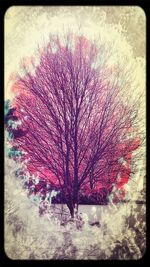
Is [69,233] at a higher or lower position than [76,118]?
lower

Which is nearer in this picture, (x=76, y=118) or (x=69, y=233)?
(x=69, y=233)

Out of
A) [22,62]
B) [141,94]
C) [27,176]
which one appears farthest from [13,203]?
[141,94]

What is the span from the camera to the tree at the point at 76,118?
2586 mm

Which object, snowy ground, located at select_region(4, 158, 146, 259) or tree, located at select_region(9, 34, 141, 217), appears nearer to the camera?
snowy ground, located at select_region(4, 158, 146, 259)

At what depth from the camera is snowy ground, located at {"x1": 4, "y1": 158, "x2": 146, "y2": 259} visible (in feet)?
7.76

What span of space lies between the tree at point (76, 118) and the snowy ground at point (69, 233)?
6.8 inches

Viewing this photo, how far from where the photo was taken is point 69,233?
2.47 m

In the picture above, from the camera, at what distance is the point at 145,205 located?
91.9 inches

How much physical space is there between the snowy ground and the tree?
17cm

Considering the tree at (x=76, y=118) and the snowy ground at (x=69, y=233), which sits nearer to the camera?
the snowy ground at (x=69, y=233)

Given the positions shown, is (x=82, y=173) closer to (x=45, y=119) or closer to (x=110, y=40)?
(x=45, y=119)

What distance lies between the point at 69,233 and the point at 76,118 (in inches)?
33.6

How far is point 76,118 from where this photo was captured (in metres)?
2.76

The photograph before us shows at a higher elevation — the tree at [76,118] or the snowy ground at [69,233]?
the tree at [76,118]
